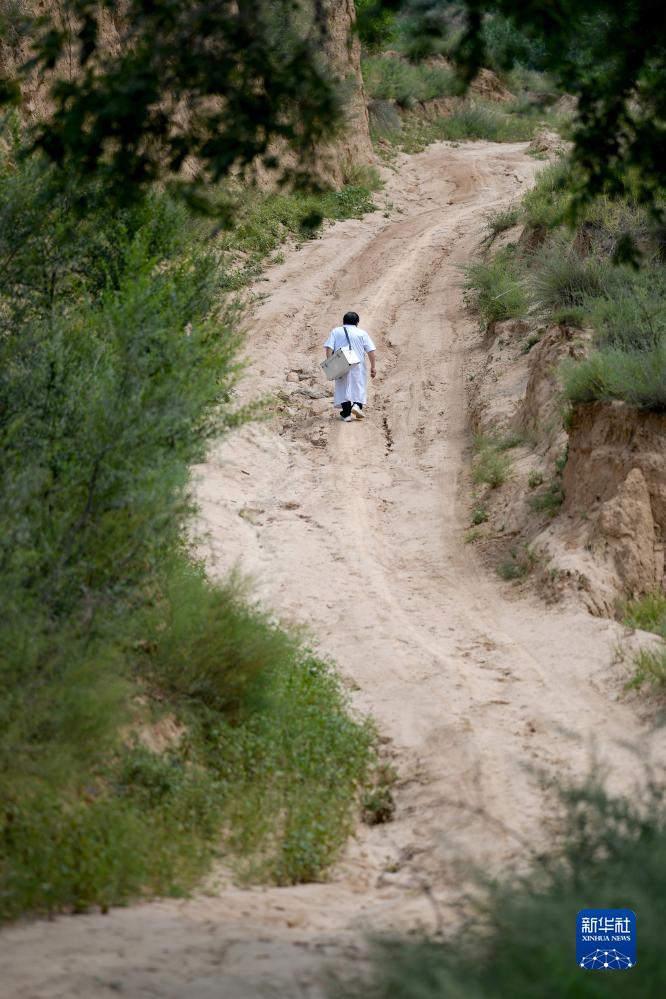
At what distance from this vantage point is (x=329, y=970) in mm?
4199

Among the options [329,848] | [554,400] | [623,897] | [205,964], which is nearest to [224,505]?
[554,400]

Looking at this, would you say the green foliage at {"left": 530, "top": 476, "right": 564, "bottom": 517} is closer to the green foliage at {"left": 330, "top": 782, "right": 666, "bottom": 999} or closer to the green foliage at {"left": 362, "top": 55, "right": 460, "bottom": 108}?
the green foliage at {"left": 330, "top": 782, "right": 666, "bottom": 999}

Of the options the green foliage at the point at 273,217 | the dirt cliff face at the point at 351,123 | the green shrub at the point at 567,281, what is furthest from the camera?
the dirt cliff face at the point at 351,123

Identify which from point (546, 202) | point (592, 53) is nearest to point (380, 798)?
point (592, 53)

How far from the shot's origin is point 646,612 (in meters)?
9.84

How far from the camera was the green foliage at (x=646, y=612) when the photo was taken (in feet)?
31.6

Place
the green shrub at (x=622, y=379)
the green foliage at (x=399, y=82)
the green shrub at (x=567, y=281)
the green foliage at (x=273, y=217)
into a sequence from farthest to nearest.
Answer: the green foliage at (x=399, y=82), the green foliage at (x=273, y=217), the green shrub at (x=567, y=281), the green shrub at (x=622, y=379)

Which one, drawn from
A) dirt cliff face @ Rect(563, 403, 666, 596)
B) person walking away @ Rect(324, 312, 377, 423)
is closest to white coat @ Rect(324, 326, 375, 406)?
person walking away @ Rect(324, 312, 377, 423)

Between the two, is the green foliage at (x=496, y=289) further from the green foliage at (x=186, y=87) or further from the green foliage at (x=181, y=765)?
the green foliage at (x=186, y=87)

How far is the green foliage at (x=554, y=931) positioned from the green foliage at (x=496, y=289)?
489 inches

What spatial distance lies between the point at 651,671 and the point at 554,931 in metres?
5.03

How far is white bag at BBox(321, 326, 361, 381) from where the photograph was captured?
15008 millimetres

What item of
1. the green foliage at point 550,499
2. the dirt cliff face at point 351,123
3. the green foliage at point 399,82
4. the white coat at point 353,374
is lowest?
the green foliage at point 550,499

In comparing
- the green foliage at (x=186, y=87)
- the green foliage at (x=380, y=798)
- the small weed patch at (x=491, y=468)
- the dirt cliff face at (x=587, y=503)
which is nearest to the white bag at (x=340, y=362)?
the small weed patch at (x=491, y=468)
